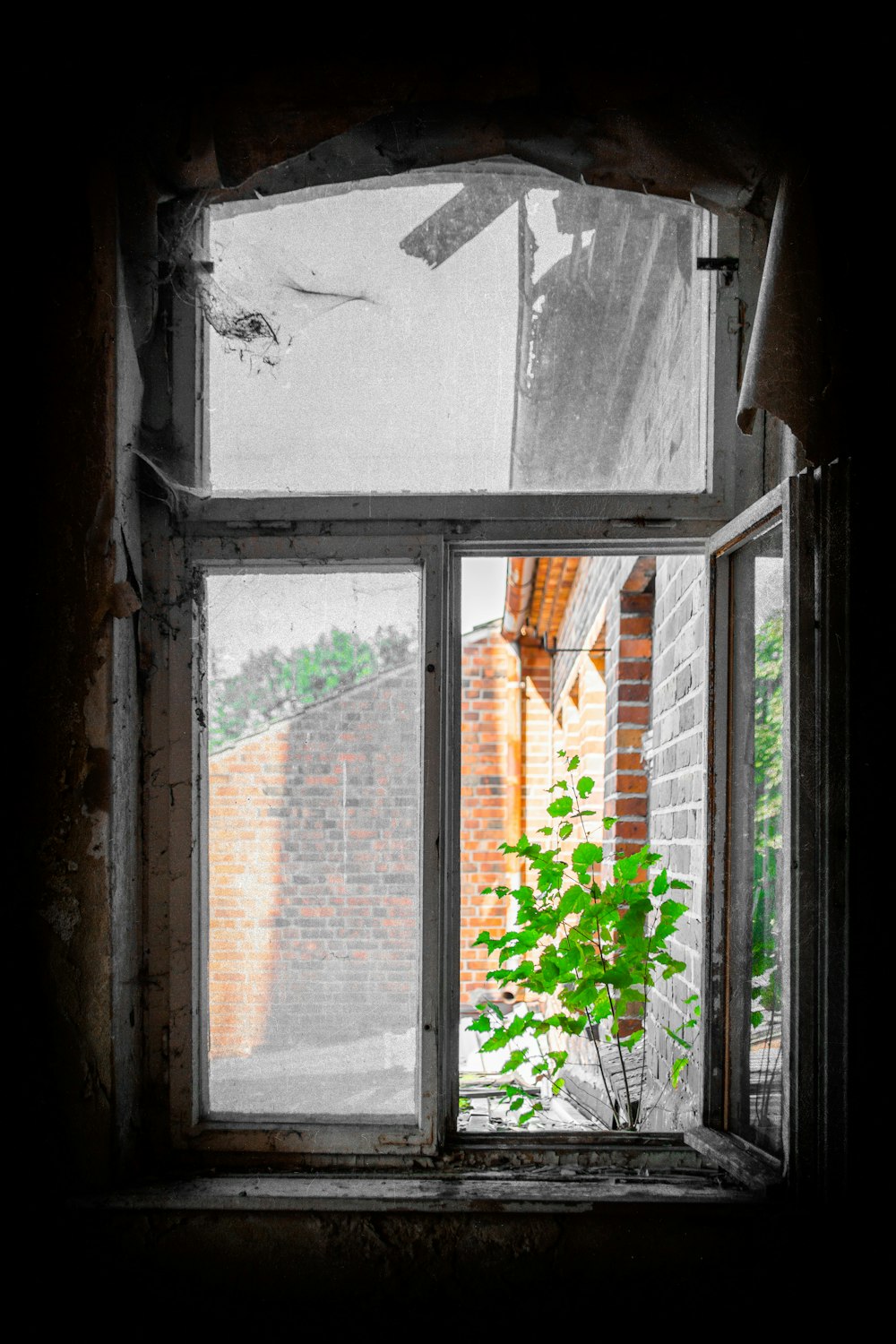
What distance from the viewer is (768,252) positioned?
1.53 metres

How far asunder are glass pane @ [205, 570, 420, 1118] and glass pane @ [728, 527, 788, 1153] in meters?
0.58

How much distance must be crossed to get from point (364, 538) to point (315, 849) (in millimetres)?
577

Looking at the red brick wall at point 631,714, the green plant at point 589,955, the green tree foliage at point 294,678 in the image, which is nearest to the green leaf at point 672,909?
the green plant at point 589,955

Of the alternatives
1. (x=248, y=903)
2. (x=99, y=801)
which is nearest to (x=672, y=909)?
(x=248, y=903)

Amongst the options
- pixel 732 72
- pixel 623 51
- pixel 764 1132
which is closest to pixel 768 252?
pixel 732 72

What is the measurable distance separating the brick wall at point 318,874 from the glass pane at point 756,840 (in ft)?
1.90

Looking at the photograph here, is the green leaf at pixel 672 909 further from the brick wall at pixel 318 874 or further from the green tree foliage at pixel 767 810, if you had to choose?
the brick wall at pixel 318 874

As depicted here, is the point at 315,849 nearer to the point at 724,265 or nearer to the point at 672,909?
the point at 672,909

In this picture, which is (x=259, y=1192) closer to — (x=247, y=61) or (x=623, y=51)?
(x=247, y=61)

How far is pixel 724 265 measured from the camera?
5.83 ft

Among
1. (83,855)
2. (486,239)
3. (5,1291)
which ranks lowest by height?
(5,1291)

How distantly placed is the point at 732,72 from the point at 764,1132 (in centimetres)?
173

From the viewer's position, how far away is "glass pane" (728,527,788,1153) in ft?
5.26

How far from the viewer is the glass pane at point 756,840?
5.26 feet
